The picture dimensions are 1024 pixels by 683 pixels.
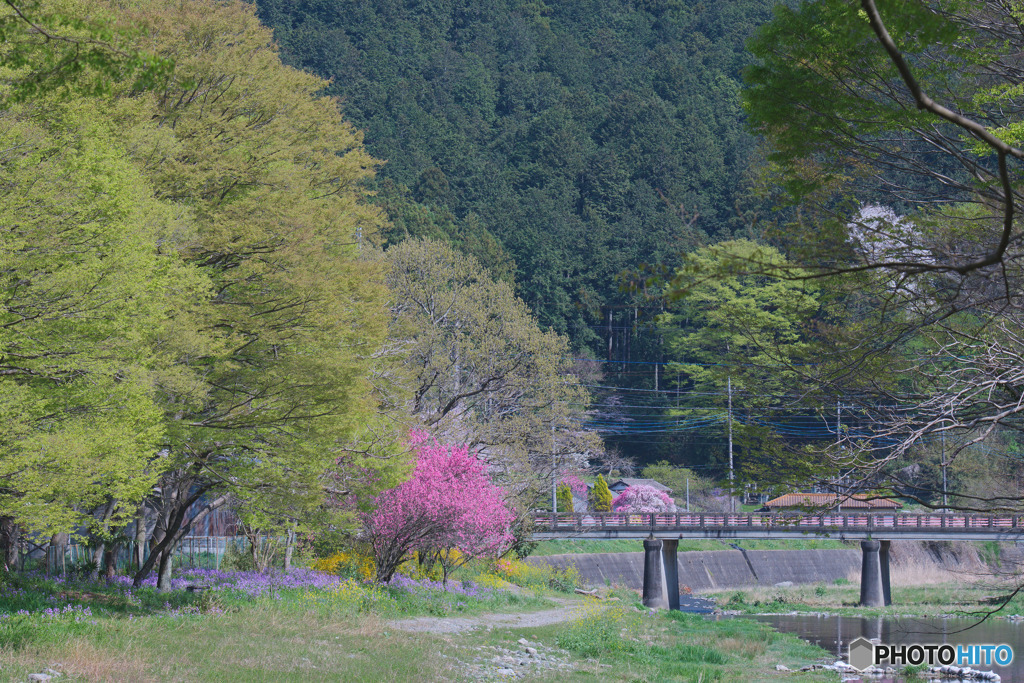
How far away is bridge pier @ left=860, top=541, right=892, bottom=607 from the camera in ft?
125

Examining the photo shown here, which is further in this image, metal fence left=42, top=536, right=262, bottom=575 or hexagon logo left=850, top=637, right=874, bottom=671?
hexagon logo left=850, top=637, right=874, bottom=671

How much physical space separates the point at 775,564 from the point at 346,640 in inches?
1534

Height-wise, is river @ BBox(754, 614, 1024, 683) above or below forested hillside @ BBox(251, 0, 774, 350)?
below

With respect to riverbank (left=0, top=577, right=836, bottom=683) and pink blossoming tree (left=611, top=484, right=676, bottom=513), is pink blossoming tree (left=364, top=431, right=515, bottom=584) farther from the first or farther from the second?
pink blossoming tree (left=611, top=484, right=676, bottom=513)

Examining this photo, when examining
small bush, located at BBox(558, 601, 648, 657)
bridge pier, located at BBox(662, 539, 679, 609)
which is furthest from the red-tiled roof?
bridge pier, located at BBox(662, 539, 679, 609)

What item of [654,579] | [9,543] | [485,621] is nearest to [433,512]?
[485,621]

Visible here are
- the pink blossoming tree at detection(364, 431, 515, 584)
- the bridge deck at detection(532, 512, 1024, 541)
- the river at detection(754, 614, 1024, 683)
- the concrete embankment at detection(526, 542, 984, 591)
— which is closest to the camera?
the pink blossoming tree at detection(364, 431, 515, 584)

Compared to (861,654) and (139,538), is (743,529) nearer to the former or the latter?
(861,654)

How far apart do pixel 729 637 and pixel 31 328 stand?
20065mm

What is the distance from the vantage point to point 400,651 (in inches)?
597

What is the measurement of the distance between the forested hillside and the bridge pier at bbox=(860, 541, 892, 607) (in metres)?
22.4

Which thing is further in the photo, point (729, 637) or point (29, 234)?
point (729, 637)

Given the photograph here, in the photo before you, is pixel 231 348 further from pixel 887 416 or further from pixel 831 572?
pixel 831 572

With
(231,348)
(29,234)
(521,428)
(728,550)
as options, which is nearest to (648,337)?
(728,550)
